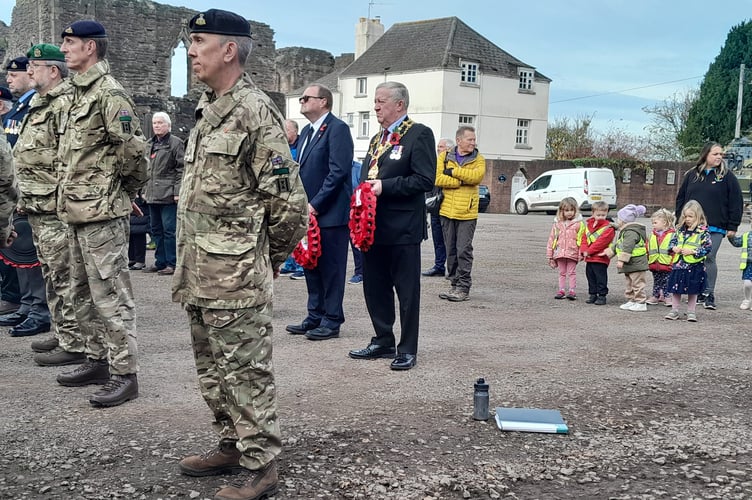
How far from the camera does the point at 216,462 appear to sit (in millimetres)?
4047


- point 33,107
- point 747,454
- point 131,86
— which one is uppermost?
point 131,86

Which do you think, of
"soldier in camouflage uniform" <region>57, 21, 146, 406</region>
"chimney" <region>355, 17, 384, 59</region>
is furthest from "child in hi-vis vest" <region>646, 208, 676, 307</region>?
"chimney" <region>355, 17, 384, 59</region>

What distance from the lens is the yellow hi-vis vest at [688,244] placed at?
29.4 feet

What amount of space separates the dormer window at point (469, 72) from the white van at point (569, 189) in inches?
617

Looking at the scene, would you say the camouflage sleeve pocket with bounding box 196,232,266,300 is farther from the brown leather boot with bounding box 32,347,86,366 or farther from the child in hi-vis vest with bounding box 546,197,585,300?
the child in hi-vis vest with bounding box 546,197,585,300

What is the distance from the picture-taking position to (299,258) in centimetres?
733

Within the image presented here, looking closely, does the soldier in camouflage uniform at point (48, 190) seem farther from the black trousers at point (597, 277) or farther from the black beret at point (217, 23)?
the black trousers at point (597, 277)

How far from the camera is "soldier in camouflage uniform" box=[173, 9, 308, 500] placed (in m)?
3.77

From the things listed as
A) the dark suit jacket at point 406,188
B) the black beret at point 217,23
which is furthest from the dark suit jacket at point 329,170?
the black beret at point 217,23

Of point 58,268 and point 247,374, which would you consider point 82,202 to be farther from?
point 247,374

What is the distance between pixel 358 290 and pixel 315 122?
12.1ft

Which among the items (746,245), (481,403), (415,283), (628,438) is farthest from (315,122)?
(746,245)

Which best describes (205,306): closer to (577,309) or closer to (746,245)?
(577,309)

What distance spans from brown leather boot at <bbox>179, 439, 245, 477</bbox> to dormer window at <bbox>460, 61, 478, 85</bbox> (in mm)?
46503
